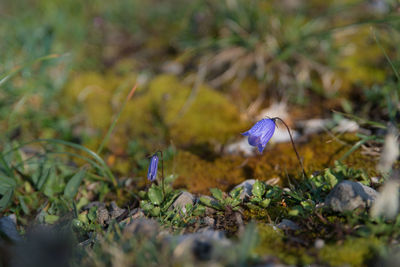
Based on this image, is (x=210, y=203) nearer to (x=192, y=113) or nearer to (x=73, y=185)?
(x=73, y=185)

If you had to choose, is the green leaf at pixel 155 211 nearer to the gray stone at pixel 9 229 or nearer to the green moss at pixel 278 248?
the green moss at pixel 278 248

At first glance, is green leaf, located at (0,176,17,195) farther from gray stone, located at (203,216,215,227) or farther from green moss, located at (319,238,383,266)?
green moss, located at (319,238,383,266)

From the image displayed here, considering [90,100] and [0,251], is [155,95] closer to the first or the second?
[90,100]

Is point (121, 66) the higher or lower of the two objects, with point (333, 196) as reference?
higher

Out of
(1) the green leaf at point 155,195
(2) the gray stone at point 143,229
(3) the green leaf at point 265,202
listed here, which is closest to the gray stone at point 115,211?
(1) the green leaf at point 155,195

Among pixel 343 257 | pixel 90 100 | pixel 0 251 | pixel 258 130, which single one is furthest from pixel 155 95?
pixel 343 257

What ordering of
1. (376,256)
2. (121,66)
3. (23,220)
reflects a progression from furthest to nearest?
(121,66) < (23,220) < (376,256)
